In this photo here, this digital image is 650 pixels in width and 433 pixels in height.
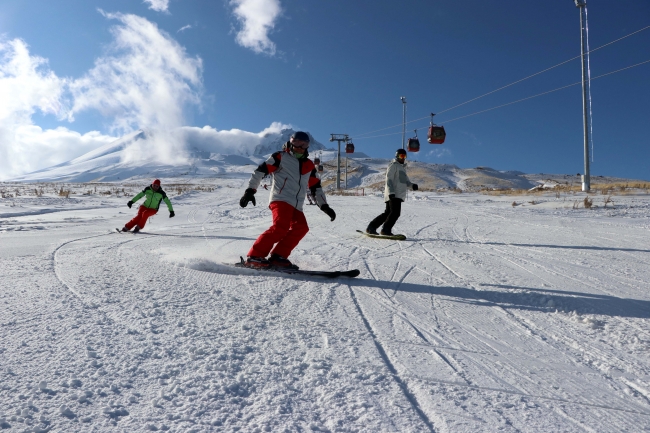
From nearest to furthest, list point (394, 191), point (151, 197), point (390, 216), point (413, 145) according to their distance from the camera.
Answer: point (390, 216) → point (394, 191) → point (151, 197) → point (413, 145)

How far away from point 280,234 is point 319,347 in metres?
2.22

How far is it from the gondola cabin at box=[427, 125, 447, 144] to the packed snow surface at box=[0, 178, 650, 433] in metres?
15.4

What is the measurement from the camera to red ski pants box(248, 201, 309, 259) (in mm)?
Answer: 4109

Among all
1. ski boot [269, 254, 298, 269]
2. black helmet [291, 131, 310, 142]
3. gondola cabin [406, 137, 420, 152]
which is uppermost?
gondola cabin [406, 137, 420, 152]

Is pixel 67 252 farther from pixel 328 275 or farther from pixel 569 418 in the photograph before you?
pixel 569 418

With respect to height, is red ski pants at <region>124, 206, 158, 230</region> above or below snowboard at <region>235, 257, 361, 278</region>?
above

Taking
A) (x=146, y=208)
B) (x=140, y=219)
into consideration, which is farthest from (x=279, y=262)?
(x=146, y=208)

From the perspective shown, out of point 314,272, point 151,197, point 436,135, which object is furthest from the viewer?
point 436,135

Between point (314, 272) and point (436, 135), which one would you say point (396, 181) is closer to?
point (314, 272)

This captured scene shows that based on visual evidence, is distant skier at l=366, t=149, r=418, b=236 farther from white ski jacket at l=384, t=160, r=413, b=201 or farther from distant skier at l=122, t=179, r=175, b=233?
distant skier at l=122, t=179, r=175, b=233

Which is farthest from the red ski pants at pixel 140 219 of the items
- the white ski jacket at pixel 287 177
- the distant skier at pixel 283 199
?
the white ski jacket at pixel 287 177

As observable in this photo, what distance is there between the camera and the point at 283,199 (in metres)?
4.19

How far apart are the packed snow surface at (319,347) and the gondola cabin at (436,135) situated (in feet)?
50.6

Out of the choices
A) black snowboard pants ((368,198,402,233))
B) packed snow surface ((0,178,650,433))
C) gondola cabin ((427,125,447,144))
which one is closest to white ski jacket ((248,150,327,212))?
packed snow surface ((0,178,650,433))
